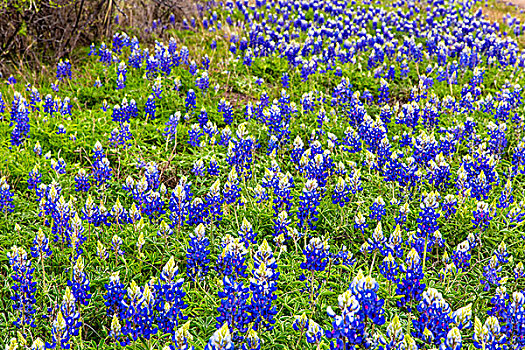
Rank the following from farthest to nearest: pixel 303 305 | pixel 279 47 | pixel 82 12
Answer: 1. pixel 279 47
2. pixel 82 12
3. pixel 303 305

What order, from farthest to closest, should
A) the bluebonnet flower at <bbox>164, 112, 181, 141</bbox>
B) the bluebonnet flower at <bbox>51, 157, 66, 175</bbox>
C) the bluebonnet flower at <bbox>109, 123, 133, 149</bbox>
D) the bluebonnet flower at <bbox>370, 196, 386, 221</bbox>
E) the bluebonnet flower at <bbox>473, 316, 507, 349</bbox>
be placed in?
the bluebonnet flower at <bbox>164, 112, 181, 141</bbox> → the bluebonnet flower at <bbox>109, 123, 133, 149</bbox> → the bluebonnet flower at <bbox>51, 157, 66, 175</bbox> → the bluebonnet flower at <bbox>370, 196, 386, 221</bbox> → the bluebonnet flower at <bbox>473, 316, 507, 349</bbox>

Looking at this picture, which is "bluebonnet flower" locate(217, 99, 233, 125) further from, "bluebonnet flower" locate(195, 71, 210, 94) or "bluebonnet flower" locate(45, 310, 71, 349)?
"bluebonnet flower" locate(45, 310, 71, 349)

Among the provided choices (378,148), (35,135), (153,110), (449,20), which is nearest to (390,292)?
(378,148)

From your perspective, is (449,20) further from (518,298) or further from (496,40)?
(518,298)

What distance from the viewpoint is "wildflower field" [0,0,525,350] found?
3.04 meters

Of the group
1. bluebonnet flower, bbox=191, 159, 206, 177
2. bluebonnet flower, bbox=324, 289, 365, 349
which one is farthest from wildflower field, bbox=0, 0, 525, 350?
bluebonnet flower, bbox=191, 159, 206, 177

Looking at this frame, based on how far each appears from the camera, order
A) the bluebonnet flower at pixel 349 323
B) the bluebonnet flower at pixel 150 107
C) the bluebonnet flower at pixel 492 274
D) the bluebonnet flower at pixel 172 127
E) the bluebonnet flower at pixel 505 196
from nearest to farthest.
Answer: the bluebonnet flower at pixel 349 323 < the bluebonnet flower at pixel 492 274 < the bluebonnet flower at pixel 505 196 < the bluebonnet flower at pixel 172 127 < the bluebonnet flower at pixel 150 107

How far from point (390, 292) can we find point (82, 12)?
7.50 m

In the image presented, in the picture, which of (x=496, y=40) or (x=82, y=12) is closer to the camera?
(x=82, y=12)

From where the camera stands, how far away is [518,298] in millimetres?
2979

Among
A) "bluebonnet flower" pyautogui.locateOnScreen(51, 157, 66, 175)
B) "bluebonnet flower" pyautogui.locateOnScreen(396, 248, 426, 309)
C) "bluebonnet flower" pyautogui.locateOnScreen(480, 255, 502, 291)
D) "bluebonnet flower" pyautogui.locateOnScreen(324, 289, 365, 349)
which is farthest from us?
"bluebonnet flower" pyautogui.locateOnScreen(51, 157, 66, 175)

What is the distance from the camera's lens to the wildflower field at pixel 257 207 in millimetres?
3041

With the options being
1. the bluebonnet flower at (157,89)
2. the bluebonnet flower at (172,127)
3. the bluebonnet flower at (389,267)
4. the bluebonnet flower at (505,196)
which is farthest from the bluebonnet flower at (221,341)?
the bluebonnet flower at (157,89)

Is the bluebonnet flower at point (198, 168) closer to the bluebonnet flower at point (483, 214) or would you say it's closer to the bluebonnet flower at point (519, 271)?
the bluebonnet flower at point (483, 214)
